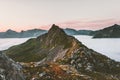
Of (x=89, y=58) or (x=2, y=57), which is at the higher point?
(x=2, y=57)

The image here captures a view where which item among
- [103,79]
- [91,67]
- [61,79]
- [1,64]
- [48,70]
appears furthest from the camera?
[91,67]

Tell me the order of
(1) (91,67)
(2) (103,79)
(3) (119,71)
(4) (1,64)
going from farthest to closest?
(3) (119,71)
(1) (91,67)
(2) (103,79)
(4) (1,64)

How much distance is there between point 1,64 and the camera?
3950cm

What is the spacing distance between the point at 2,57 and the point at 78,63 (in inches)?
5136

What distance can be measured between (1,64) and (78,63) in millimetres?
131206

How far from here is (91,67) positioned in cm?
16825

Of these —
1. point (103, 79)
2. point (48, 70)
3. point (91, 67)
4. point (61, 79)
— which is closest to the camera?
point (61, 79)

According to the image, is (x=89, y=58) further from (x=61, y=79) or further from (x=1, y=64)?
(x=1, y=64)

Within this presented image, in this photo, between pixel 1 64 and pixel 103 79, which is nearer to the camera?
pixel 1 64

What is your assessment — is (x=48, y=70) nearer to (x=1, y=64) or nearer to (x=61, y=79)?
(x=61, y=79)

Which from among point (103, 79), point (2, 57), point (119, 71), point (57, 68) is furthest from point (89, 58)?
point (2, 57)

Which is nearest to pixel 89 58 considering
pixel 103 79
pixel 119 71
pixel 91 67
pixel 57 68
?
pixel 91 67

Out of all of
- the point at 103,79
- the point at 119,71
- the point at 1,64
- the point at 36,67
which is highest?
the point at 1,64

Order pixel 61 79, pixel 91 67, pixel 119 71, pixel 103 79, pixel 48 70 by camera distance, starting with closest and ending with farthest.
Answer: pixel 61 79
pixel 48 70
pixel 103 79
pixel 91 67
pixel 119 71
